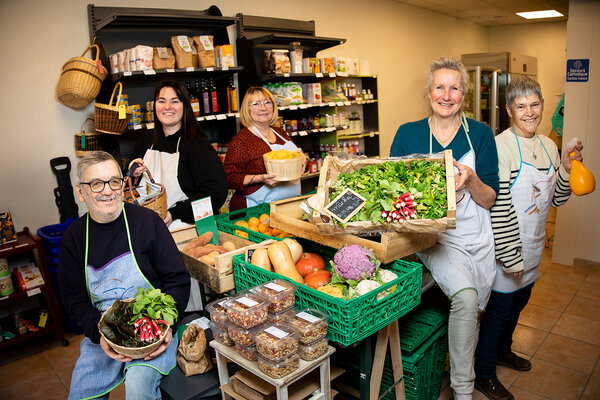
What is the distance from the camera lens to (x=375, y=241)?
2186 millimetres

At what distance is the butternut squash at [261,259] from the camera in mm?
2090

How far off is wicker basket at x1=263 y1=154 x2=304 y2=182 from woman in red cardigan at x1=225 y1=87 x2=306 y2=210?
230 millimetres

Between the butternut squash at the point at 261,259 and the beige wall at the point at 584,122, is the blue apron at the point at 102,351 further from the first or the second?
the beige wall at the point at 584,122

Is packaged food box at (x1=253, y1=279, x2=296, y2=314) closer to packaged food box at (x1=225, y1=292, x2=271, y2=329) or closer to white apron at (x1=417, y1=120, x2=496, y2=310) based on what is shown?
packaged food box at (x1=225, y1=292, x2=271, y2=329)

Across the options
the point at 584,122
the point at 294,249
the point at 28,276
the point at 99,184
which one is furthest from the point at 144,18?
the point at 584,122

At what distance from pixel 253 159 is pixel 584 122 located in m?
3.49

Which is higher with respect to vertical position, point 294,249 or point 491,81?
point 491,81

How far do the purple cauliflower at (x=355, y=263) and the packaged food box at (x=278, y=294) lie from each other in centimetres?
22

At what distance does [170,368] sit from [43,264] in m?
2.17

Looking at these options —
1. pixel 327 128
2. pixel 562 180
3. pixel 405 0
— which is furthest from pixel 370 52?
pixel 562 180

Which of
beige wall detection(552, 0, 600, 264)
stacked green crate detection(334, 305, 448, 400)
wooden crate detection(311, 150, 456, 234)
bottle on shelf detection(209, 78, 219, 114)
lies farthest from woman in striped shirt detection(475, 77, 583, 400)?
bottle on shelf detection(209, 78, 219, 114)

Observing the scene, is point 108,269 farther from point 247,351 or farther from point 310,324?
point 310,324

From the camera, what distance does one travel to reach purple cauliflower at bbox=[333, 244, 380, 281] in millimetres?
1854

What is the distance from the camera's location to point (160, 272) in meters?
2.15
